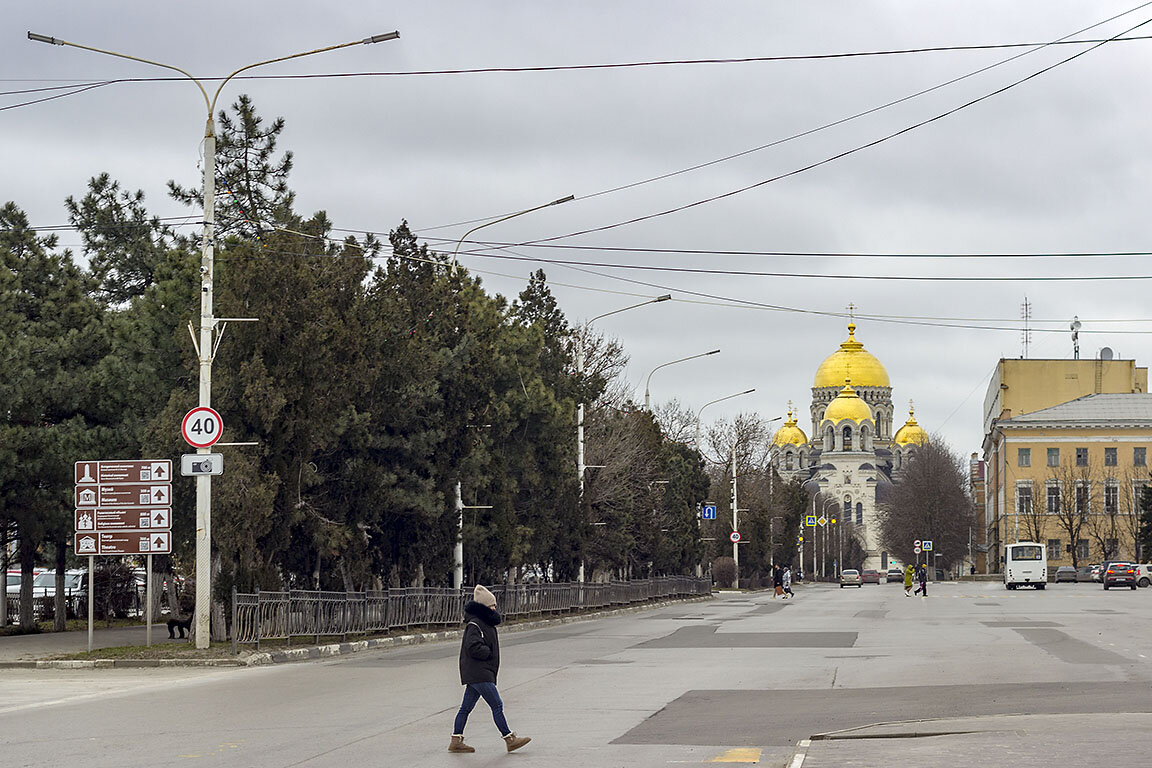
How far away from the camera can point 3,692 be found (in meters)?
19.2

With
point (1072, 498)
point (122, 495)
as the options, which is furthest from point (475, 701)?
point (1072, 498)

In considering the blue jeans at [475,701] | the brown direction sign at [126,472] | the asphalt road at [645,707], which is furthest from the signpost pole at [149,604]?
the blue jeans at [475,701]

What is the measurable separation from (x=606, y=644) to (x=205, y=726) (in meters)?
15.2

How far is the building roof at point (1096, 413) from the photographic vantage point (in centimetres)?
12838

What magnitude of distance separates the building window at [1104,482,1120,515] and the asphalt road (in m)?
102

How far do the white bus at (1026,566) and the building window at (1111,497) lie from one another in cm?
4862

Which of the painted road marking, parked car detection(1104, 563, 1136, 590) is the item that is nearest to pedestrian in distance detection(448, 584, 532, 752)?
the painted road marking

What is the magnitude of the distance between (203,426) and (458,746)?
41.1ft

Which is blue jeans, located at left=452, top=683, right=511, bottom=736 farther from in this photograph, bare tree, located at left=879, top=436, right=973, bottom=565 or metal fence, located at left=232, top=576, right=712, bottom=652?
bare tree, located at left=879, top=436, right=973, bottom=565

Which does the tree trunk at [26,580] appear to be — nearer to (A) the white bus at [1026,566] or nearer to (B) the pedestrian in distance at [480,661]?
(B) the pedestrian in distance at [480,661]

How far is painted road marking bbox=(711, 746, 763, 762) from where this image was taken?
1206 cm

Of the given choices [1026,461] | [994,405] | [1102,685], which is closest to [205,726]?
[1102,685]

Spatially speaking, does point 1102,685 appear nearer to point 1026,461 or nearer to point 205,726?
point 205,726

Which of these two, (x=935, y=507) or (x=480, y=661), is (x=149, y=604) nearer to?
(x=480, y=661)
